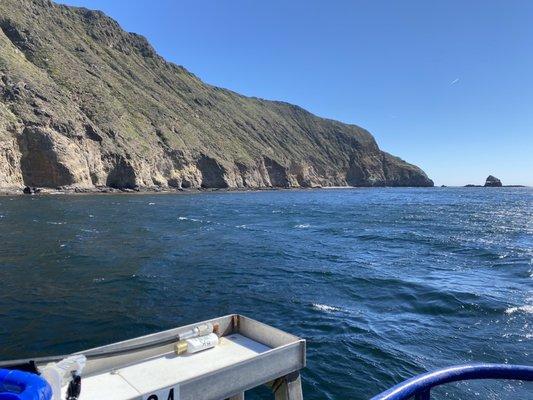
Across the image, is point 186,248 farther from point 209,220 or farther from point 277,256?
point 209,220

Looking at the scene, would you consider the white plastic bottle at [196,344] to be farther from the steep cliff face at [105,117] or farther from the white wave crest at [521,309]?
the steep cliff face at [105,117]

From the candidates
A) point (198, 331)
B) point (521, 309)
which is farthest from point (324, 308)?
point (198, 331)

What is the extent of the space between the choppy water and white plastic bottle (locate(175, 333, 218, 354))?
4.52 metres

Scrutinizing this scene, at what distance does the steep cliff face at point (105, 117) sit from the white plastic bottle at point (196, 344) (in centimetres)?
7931

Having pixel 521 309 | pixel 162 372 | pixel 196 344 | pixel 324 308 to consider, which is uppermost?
pixel 196 344

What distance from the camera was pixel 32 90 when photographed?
85.8 m

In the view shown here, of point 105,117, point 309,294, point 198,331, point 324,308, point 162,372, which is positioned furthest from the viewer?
point 105,117

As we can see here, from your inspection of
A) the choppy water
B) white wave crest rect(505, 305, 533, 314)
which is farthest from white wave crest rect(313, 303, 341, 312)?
white wave crest rect(505, 305, 533, 314)

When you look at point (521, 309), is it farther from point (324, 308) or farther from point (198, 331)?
point (198, 331)

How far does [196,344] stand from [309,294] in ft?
38.6

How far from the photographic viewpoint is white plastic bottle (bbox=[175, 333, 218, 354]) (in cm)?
604

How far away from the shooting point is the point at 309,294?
1739 cm

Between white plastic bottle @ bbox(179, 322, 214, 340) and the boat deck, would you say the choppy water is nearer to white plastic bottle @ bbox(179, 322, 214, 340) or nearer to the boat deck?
the boat deck

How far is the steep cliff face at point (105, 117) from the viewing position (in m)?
81.1
